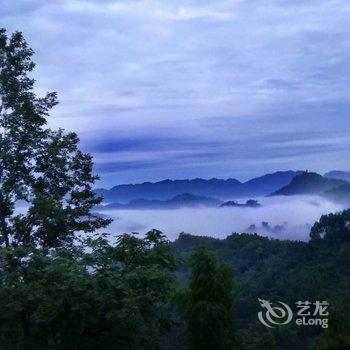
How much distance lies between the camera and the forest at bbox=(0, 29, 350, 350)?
→ 7.84 m

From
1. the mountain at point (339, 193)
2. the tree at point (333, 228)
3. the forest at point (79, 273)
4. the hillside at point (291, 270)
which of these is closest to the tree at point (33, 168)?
the forest at point (79, 273)

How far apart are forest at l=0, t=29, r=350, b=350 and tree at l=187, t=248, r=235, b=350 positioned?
0.06ft

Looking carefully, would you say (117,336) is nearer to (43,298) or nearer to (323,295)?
(43,298)

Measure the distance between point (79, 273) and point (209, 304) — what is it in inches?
108

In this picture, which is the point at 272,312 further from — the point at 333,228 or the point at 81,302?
the point at 333,228

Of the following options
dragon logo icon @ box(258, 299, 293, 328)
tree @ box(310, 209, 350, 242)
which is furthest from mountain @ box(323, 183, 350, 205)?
dragon logo icon @ box(258, 299, 293, 328)

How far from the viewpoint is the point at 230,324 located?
9703mm

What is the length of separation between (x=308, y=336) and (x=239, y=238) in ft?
179

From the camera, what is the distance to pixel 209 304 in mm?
9383

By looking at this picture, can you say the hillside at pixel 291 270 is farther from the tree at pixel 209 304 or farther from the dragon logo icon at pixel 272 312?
the tree at pixel 209 304

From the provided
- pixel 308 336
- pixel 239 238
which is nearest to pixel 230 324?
pixel 308 336

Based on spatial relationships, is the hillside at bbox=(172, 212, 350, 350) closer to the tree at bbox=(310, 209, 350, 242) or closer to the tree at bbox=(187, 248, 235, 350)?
the tree at bbox=(310, 209, 350, 242)

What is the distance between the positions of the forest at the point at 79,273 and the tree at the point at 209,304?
19 millimetres

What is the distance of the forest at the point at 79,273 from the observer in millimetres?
7836
